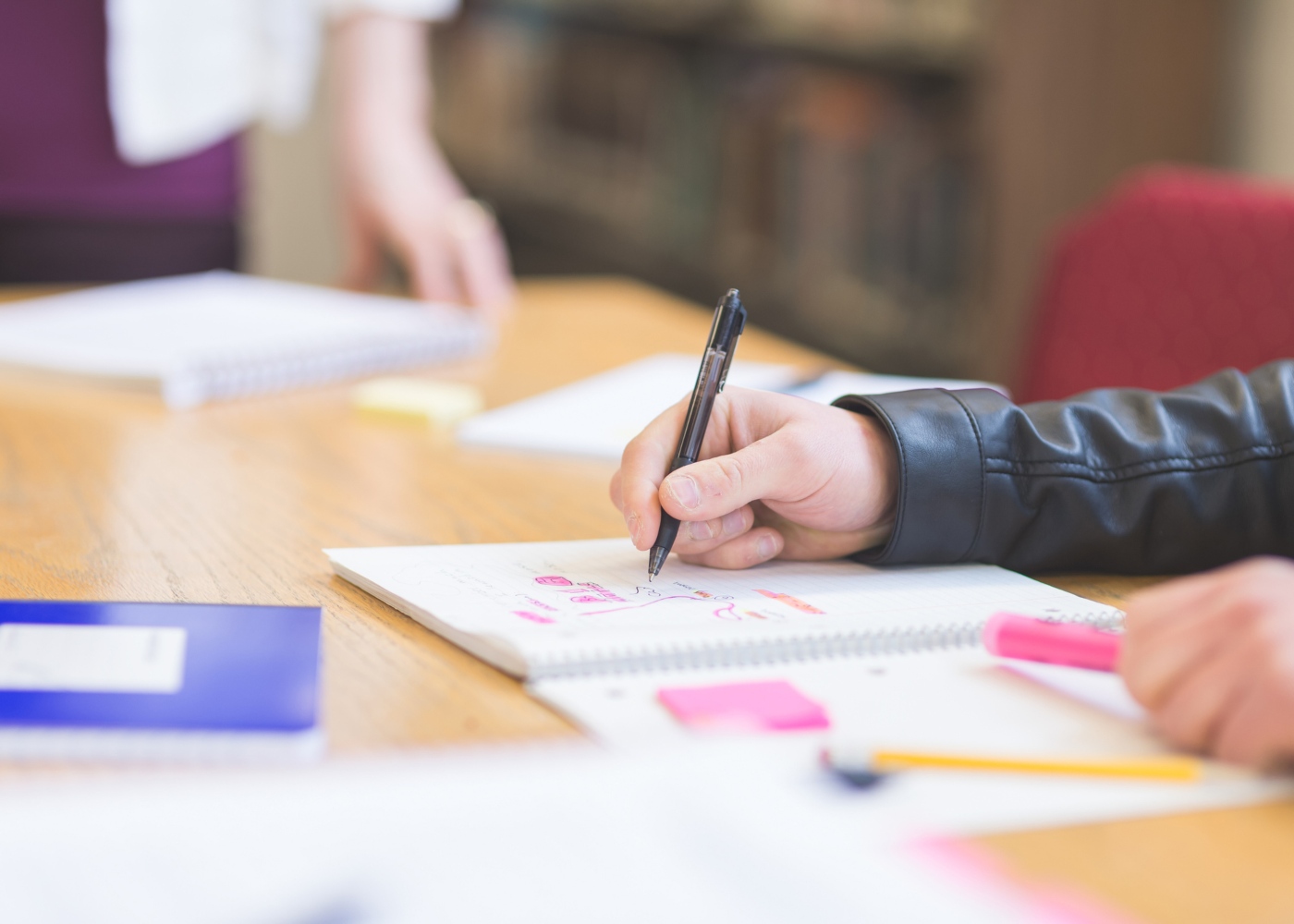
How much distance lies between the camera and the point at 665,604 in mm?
648

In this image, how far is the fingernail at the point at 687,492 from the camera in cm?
67

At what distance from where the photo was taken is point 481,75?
14.3ft

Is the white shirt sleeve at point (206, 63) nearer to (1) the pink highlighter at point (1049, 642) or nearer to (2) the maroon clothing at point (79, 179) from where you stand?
(2) the maroon clothing at point (79, 179)

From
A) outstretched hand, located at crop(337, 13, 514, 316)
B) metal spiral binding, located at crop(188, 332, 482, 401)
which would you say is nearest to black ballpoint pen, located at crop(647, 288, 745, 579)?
metal spiral binding, located at crop(188, 332, 482, 401)

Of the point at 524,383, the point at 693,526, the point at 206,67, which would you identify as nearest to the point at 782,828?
the point at 693,526

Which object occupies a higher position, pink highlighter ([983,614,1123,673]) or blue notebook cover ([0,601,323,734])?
pink highlighter ([983,614,1123,673])

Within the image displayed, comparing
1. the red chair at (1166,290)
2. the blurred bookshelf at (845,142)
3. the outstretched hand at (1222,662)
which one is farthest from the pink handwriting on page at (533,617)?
the blurred bookshelf at (845,142)

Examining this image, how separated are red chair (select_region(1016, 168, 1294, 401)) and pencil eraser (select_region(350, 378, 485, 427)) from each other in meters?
0.57

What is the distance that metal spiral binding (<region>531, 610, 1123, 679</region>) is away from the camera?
0.56m

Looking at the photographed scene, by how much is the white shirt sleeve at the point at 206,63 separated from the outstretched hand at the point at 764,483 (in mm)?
951

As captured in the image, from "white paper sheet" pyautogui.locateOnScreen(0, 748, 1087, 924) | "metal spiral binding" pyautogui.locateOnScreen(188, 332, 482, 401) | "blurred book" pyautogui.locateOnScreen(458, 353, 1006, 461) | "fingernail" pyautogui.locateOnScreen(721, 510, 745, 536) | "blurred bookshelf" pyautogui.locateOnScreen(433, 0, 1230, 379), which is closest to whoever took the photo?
"white paper sheet" pyautogui.locateOnScreen(0, 748, 1087, 924)

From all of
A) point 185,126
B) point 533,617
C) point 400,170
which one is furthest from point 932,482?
point 185,126

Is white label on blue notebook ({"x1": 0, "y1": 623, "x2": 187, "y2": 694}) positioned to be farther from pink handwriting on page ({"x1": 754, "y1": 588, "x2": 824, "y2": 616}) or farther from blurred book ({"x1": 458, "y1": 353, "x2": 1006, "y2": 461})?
blurred book ({"x1": 458, "y1": 353, "x2": 1006, "y2": 461})

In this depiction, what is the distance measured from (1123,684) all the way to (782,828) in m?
0.22
